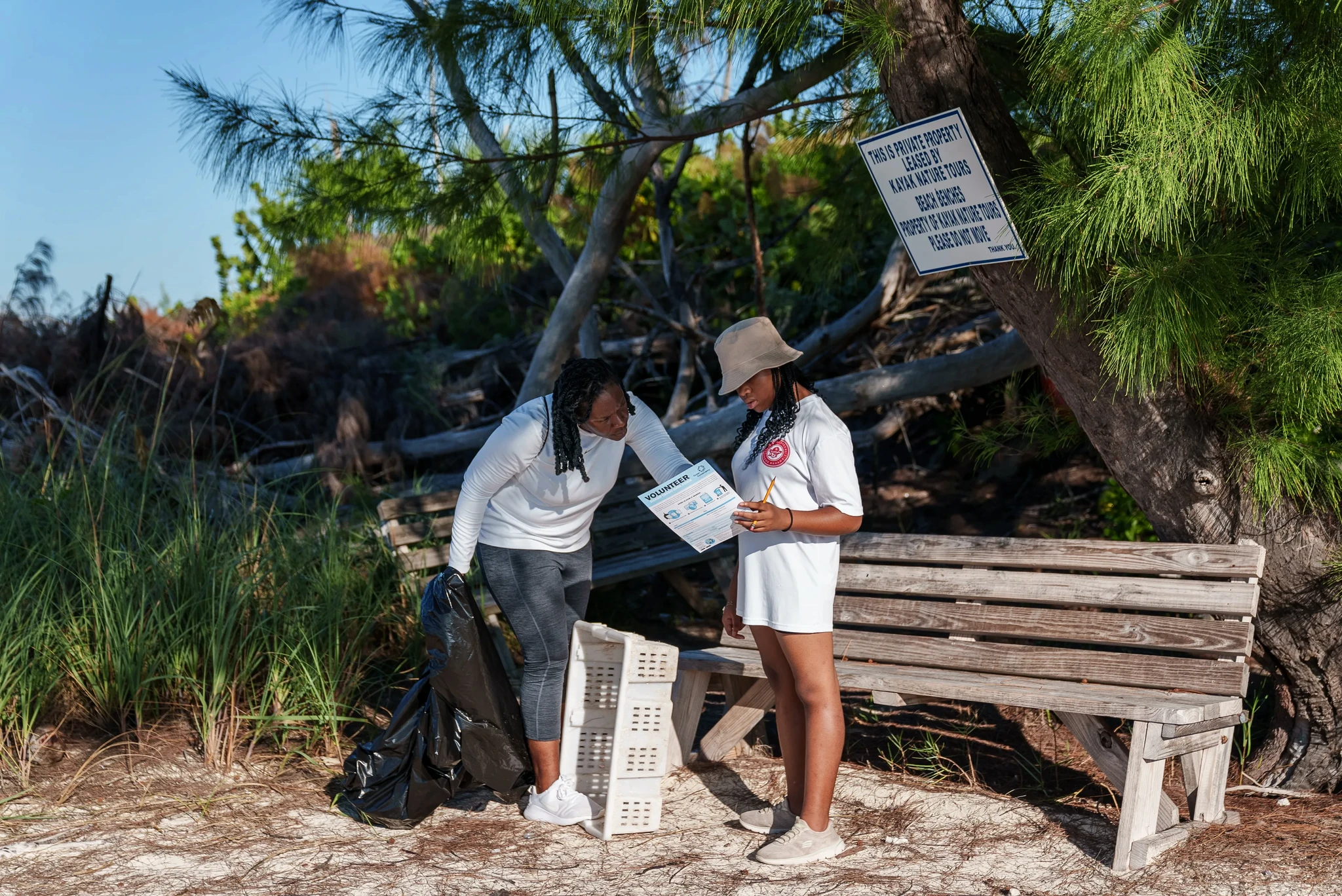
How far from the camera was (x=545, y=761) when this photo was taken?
3.77 m

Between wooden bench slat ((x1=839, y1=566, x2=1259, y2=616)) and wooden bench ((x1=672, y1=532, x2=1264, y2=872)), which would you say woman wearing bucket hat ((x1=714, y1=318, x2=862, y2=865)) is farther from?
wooden bench slat ((x1=839, y1=566, x2=1259, y2=616))

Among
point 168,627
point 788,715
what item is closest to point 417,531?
point 168,627

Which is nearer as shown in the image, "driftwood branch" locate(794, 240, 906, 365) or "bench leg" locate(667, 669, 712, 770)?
"bench leg" locate(667, 669, 712, 770)

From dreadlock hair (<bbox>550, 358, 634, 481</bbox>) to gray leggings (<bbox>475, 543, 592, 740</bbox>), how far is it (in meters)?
0.33

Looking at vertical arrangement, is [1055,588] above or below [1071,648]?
above

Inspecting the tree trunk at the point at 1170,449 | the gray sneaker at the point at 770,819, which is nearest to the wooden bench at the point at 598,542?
the gray sneaker at the point at 770,819

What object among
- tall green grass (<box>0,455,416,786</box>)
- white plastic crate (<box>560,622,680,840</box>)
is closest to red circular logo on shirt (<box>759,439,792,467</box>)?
white plastic crate (<box>560,622,680,840</box>)

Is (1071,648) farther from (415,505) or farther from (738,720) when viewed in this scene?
(415,505)

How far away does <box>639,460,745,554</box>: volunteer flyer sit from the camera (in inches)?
125

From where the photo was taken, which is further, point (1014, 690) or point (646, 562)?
point (646, 562)

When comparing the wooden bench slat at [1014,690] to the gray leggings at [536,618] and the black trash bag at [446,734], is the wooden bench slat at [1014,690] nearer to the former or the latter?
the gray leggings at [536,618]

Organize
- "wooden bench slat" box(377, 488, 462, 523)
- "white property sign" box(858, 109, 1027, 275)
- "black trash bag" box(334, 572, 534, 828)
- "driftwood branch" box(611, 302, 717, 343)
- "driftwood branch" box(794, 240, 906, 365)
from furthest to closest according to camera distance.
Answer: "driftwood branch" box(611, 302, 717, 343) < "driftwood branch" box(794, 240, 906, 365) < "wooden bench slat" box(377, 488, 462, 523) < "black trash bag" box(334, 572, 534, 828) < "white property sign" box(858, 109, 1027, 275)

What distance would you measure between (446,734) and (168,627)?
4.68 feet

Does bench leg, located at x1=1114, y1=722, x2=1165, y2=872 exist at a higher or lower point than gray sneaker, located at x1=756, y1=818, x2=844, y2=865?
higher
